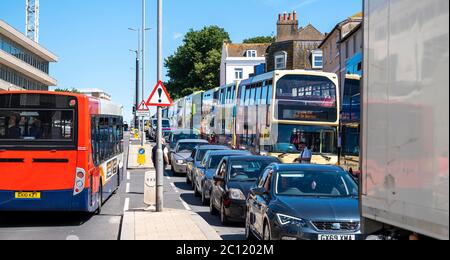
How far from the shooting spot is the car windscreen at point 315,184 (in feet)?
31.7

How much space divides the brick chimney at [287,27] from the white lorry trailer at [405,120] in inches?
2275

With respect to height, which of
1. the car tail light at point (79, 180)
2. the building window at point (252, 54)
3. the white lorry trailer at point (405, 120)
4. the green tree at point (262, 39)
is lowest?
the car tail light at point (79, 180)

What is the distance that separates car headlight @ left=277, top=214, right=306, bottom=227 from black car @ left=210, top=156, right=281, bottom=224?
3.30 meters

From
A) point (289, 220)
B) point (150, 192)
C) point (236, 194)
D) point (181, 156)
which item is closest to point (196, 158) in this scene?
point (181, 156)

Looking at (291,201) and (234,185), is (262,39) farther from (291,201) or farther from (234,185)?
(291,201)

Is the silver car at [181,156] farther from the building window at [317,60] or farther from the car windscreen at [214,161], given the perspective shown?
the building window at [317,60]

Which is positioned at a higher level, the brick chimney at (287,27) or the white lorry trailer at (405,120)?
the brick chimney at (287,27)

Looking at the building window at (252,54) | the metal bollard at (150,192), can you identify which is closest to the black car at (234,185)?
the metal bollard at (150,192)

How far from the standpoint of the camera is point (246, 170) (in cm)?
1409

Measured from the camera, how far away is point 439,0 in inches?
160

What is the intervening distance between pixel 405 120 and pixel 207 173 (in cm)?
1273

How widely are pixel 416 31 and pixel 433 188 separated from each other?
3.63ft
